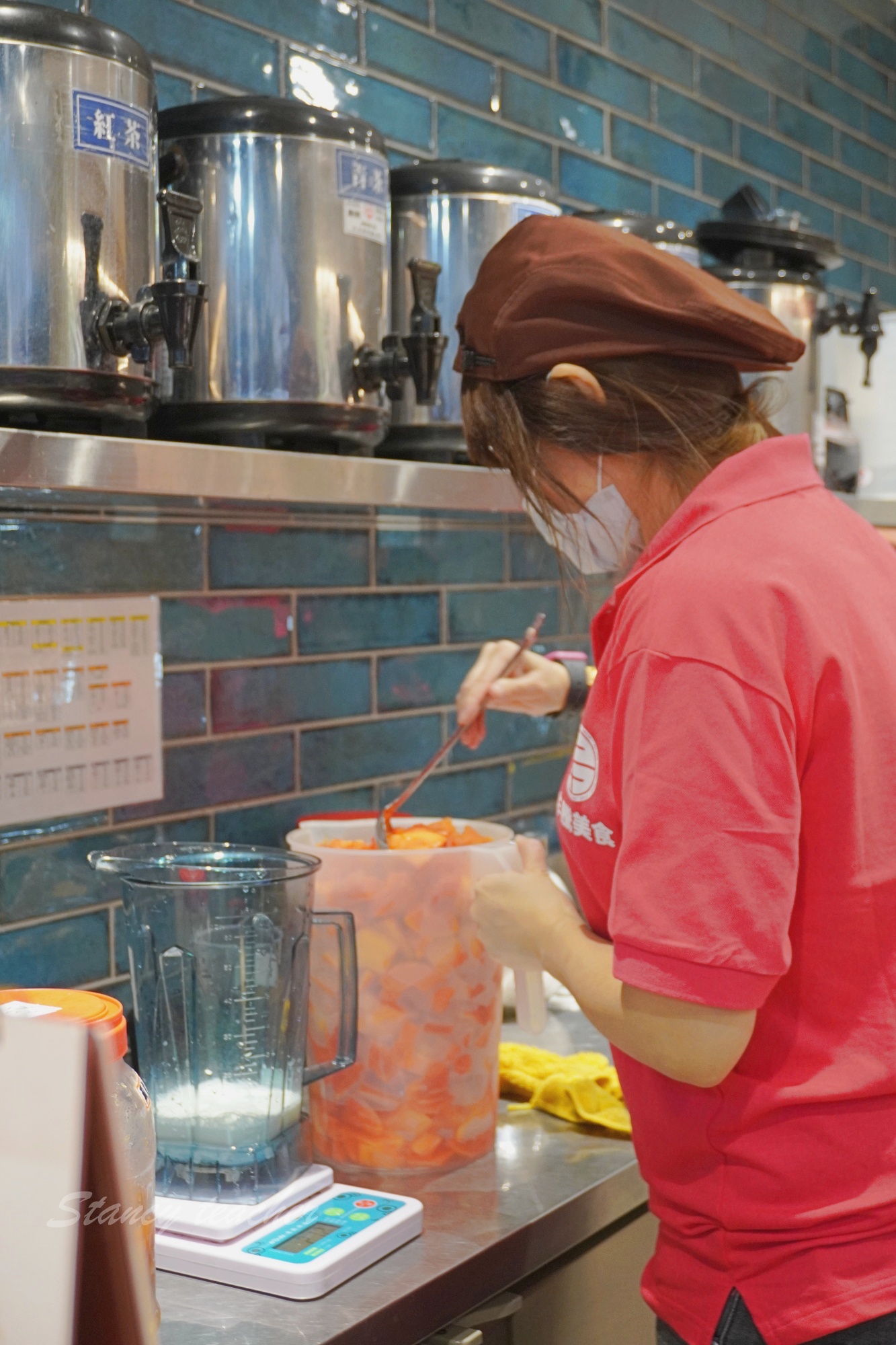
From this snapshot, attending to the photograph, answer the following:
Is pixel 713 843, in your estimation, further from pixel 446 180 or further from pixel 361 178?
pixel 446 180

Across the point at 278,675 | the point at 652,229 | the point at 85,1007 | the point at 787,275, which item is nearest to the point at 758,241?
the point at 787,275

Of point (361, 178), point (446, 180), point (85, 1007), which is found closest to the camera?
point (85, 1007)

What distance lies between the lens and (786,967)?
967mm

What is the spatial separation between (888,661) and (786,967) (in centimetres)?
25

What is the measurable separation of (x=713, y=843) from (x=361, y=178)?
2.24 ft

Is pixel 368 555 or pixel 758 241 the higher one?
pixel 758 241

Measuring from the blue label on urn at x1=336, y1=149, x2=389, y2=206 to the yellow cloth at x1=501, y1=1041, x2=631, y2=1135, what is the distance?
0.90 metres

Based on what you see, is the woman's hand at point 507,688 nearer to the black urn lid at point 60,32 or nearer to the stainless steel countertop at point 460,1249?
the stainless steel countertop at point 460,1249

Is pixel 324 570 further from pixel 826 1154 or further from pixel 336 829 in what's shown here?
pixel 826 1154

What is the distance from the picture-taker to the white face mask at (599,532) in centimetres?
119

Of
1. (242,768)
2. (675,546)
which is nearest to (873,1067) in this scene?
(675,546)

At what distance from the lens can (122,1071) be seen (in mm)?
876

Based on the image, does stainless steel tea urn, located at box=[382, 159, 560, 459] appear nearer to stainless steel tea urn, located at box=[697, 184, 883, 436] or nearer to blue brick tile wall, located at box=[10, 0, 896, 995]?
blue brick tile wall, located at box=[10, 0, 896, 995]

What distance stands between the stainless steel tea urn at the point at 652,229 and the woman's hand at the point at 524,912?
0.84 m
